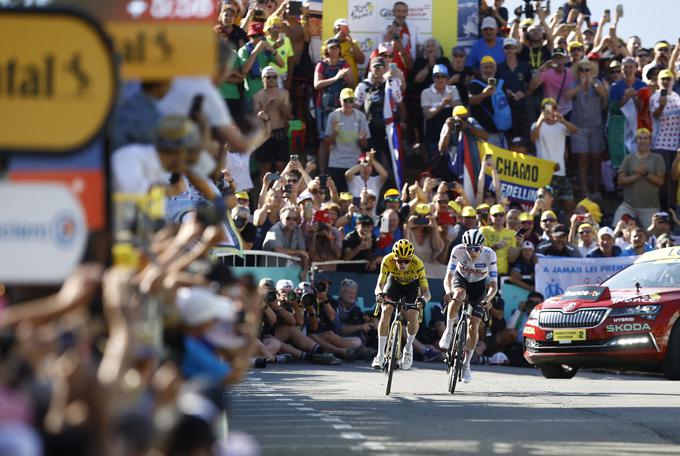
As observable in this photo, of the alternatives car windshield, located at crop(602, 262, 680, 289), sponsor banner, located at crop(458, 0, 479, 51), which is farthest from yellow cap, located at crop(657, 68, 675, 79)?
car windshield, located at crop(602, 262, 680, 289)

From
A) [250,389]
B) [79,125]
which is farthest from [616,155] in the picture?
[79,125]

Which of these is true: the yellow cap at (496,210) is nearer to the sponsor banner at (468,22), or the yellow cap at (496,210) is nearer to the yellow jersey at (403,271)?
the yellow jersey at (403,271)

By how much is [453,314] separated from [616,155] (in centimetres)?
722

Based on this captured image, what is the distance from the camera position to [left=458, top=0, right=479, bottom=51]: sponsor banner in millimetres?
28359

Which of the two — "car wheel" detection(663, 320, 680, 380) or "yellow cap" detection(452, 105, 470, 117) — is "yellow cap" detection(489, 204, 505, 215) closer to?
"yellow cap" detection(452, 105, 470, 117)

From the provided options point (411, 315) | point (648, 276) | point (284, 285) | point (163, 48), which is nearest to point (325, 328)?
point (284, 285)

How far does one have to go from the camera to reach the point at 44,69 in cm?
834

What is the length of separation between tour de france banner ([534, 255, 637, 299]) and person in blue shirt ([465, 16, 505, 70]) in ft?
12.5

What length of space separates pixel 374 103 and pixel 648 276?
555cm

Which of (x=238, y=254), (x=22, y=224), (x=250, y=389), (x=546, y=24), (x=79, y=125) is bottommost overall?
(x=250, y=389)

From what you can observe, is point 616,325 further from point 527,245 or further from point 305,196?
point 305,196

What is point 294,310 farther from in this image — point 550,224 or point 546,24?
point 546,24

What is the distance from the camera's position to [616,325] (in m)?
21.7

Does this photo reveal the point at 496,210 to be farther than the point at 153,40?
Yes
